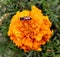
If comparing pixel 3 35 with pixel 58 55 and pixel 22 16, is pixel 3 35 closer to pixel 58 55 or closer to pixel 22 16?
pixel 22 16

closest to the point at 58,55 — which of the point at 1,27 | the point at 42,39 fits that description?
the point at 42,39

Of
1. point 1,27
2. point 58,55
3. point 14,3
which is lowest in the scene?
point 58,55

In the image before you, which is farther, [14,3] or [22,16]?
[14,3]
